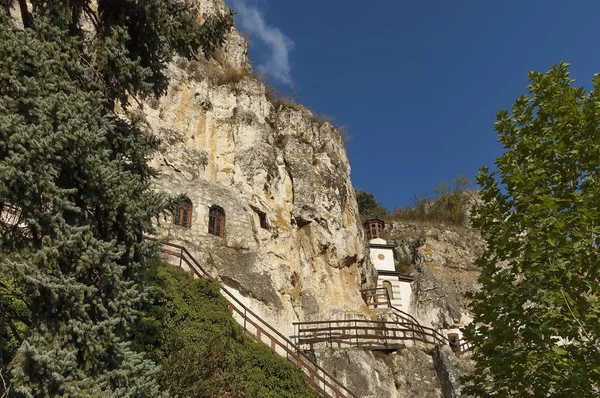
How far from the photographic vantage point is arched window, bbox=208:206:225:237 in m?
20.7

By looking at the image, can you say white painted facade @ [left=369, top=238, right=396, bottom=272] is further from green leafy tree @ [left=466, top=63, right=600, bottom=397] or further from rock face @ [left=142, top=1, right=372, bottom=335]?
green leafy tree @ [left=466, top=63, right=600, bottom=397]

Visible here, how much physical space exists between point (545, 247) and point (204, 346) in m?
7.75

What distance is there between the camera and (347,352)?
A: 57.2 feet

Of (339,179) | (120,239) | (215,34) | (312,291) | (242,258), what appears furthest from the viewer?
(339,179)

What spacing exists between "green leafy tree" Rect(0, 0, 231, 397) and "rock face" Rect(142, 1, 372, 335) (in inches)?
432

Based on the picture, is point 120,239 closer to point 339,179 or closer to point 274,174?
point 274,174

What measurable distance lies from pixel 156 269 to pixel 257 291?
242 inches

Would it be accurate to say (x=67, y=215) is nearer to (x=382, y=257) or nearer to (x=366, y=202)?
(x=382, y=257)

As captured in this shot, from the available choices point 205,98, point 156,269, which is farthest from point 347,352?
point 205,98

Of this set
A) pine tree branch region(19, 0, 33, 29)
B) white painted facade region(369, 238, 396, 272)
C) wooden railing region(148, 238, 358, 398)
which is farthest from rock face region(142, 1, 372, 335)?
white painted facade region(369, 238, 396, 272)

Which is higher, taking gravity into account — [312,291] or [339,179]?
[339,179]

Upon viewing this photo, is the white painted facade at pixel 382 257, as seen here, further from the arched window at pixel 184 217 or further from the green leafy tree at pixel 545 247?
the green leafy tree at pixel 545 247

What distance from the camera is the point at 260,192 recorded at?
77.3ft

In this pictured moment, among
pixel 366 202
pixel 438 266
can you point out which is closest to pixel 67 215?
pixel 438 266
